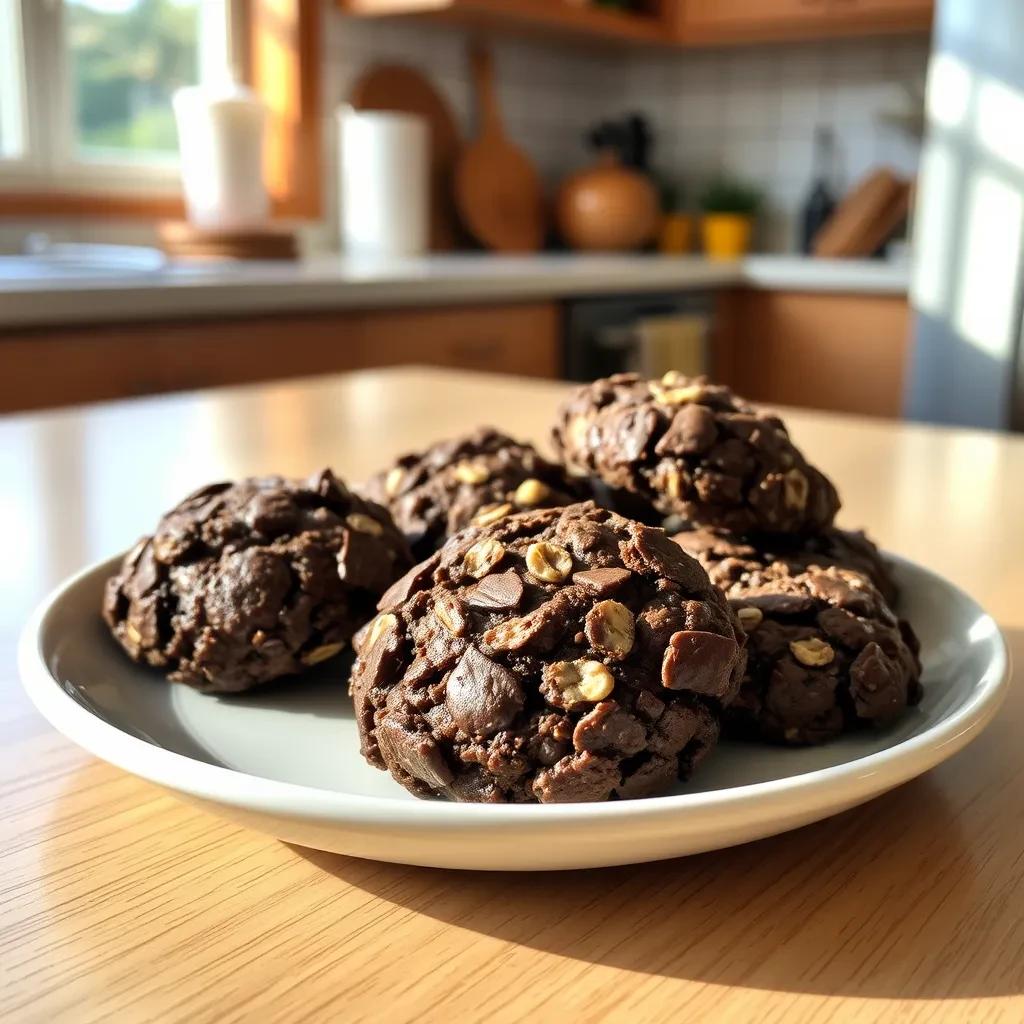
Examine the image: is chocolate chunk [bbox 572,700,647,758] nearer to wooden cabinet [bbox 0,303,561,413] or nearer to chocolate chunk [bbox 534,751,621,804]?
chocolate chunk [bbox 534,751,621,804]

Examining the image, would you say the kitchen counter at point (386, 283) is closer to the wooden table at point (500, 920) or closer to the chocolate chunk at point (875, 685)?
the wooden table at point (500, 920)

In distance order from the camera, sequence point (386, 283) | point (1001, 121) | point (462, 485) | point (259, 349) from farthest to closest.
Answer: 1. point (1001, 121)
2. point (386, 283)
3. point (259, 349)
4. point (462, 485)

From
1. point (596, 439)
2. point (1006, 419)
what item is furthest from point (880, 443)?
point (1006, 419)

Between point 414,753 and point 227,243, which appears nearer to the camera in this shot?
point 414,753

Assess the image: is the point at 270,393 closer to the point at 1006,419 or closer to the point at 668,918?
the point at 668,918

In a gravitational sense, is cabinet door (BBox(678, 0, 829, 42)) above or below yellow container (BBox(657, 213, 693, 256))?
above

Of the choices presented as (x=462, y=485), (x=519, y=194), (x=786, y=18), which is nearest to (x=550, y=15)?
(x=519, y=194)

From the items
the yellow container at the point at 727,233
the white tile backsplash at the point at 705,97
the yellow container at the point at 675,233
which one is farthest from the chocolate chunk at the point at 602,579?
the yellow container at the point at 675,233

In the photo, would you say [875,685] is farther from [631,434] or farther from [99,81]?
[99,81]

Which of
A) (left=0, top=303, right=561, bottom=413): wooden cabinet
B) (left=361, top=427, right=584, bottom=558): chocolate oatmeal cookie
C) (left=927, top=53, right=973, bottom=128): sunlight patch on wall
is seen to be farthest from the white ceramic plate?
(left=927, top=53, right=973, bottom=128): sunlight patch on wall
